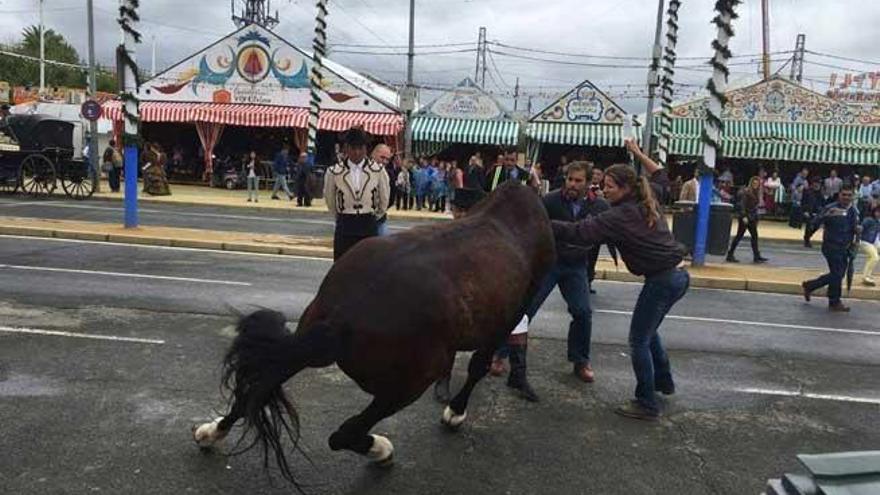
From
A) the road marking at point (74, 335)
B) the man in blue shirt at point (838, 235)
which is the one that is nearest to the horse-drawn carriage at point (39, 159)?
the road marking at point (74, 335)

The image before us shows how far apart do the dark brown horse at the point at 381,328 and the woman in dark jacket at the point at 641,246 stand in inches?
46.3

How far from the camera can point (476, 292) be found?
3664 millimetres

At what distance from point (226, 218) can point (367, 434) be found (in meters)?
15.2

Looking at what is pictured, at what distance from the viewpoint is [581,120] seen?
27.1m

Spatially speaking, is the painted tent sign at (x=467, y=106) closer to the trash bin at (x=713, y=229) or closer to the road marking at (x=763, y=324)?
the trash bin at (x=713, y=229)

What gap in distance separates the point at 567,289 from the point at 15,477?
3.86 m

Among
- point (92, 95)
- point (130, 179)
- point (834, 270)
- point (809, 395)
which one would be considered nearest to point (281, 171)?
point (92, 95)

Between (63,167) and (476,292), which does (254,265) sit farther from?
(63,167)

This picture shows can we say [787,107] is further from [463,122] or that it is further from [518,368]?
[518,368]

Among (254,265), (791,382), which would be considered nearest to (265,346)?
(791,382)

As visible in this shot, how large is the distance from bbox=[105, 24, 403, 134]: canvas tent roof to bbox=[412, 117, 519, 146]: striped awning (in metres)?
1.09

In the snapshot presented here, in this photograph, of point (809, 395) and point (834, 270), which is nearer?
point (809, 395)

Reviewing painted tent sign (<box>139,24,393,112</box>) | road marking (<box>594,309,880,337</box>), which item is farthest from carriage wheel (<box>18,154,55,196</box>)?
road marking (<box>594,309,880,337</box>)

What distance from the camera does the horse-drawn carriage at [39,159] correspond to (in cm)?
2002
